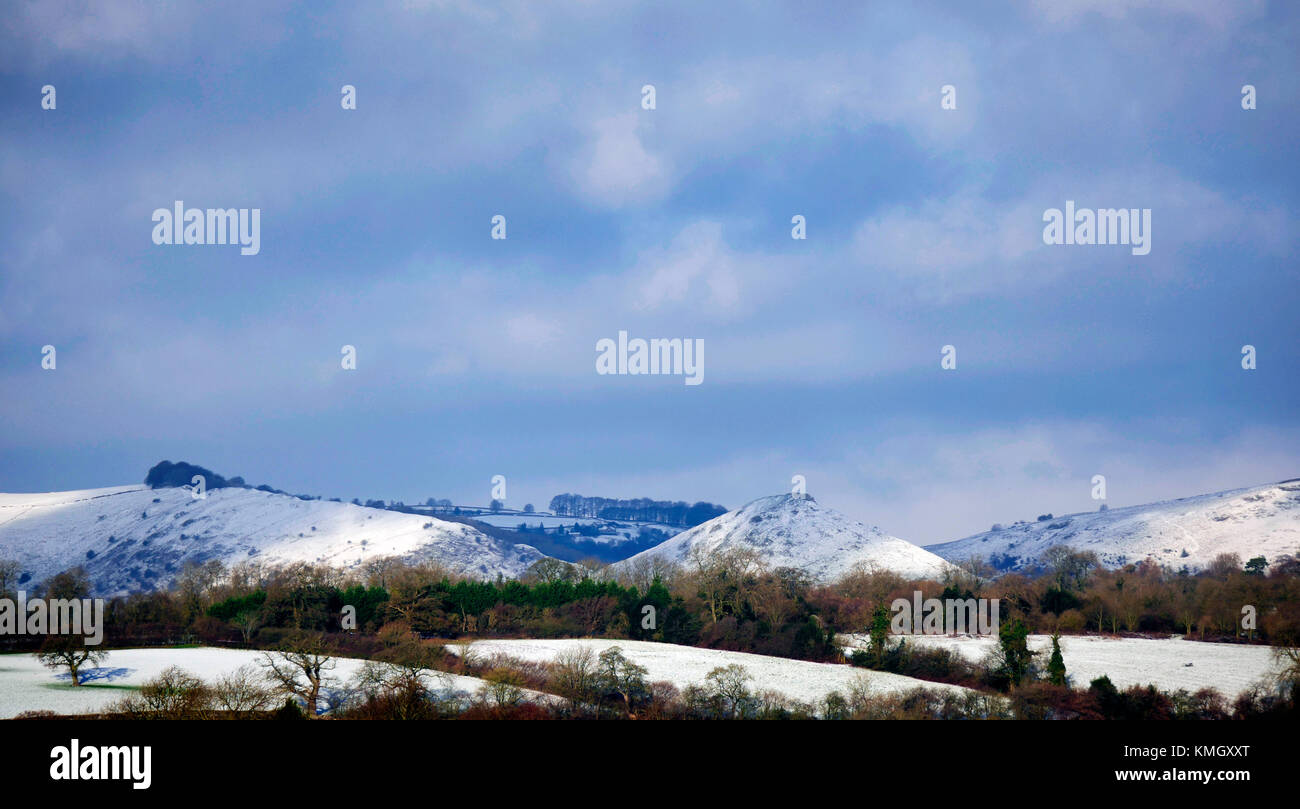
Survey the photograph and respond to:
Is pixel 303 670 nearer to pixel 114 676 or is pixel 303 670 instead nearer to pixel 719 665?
pixel 114 676

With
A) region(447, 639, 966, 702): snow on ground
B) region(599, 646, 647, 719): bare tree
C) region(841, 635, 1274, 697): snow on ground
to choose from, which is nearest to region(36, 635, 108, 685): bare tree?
region(447, 639, 966, 702): snow on ground

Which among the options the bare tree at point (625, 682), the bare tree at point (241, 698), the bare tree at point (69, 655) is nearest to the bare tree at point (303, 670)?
the bare tree at point (241, 698)

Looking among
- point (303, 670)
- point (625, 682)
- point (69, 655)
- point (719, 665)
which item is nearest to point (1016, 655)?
point (719, 665)

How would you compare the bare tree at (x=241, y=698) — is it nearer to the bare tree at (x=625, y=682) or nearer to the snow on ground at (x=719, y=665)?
the bare tree at (x=625, y=682)

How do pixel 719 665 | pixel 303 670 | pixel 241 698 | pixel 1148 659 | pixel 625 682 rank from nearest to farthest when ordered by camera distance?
pixel 241 698 < pixel 625 682 < pixel 303 670 < pixel 719 665 < pixel 1148 659

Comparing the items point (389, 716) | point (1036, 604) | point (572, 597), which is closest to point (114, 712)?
point (389, 716)
